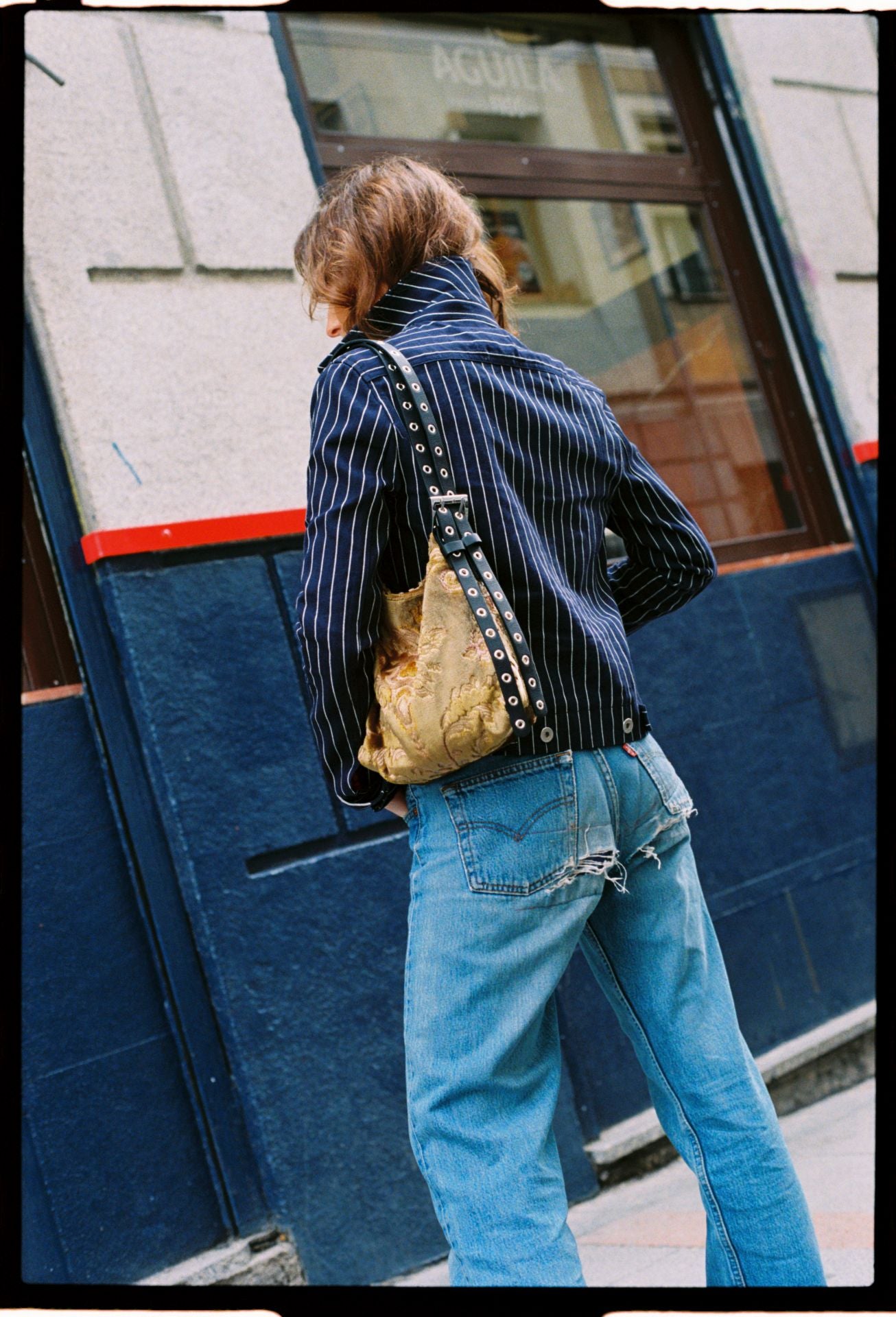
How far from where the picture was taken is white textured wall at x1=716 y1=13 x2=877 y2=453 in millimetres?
4730

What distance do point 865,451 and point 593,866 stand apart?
3379 millimetres

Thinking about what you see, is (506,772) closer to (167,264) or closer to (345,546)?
(345,546)

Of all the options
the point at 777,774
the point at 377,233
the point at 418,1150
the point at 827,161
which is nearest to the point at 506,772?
the point at 418,1150

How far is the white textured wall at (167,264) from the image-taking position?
310cm

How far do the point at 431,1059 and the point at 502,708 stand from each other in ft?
1.64

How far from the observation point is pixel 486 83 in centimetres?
444

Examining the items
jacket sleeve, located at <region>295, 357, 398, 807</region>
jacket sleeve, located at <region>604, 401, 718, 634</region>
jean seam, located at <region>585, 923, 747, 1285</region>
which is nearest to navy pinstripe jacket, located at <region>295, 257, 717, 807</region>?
jacket sleeve, located at <region>295, 357, 398, 807</region>

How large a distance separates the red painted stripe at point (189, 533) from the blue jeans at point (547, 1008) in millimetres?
1442

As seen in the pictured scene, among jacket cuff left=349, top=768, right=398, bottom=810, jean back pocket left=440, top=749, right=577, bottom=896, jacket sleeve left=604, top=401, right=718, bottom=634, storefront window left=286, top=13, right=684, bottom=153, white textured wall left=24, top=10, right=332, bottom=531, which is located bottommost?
jean back pocket left=440, top=749, right=577, bottom=896

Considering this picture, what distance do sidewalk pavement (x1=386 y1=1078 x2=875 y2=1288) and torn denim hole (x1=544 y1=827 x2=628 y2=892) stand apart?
4.06 ft

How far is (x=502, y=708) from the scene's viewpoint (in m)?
1.74

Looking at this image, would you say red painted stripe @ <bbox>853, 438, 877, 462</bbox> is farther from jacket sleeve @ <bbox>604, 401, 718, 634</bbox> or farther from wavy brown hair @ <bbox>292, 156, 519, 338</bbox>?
wavy brown hair @ <bbox>292, 156, 519, 338</bbox>

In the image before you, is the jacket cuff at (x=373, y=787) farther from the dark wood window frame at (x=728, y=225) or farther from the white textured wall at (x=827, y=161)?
the white textured wall at (x=827, y=161)

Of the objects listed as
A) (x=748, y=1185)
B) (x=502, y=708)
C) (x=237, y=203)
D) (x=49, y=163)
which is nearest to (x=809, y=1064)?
(x=748, y=1185)
